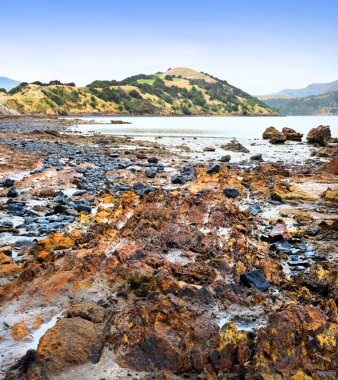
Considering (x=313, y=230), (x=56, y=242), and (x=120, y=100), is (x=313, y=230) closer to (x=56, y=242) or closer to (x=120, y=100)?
(x=56, y=242)

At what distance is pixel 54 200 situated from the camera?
11.2 meters

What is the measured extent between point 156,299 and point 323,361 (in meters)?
1.80

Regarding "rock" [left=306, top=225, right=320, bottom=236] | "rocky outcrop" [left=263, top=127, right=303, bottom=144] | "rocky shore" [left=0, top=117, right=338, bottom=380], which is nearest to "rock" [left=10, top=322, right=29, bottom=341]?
"rocky shore" [left=0, top=117, right=338, bottom=380]

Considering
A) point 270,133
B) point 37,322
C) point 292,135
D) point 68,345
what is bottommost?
point 292,135

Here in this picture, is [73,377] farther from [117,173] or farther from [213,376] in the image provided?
[117,173]

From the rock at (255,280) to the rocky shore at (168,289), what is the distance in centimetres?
2

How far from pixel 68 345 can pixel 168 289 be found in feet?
4.81

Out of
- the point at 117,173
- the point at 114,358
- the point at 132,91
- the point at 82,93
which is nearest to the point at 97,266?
the point at 114,358

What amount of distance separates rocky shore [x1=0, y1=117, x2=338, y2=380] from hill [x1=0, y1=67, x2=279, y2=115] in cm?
10154

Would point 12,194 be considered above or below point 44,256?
below

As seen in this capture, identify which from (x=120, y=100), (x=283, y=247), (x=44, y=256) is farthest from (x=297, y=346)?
(x=120, y=100)

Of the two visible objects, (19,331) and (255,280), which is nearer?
(19,331)

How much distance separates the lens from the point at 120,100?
14088 cm

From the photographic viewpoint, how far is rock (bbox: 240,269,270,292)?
5.39 metres
